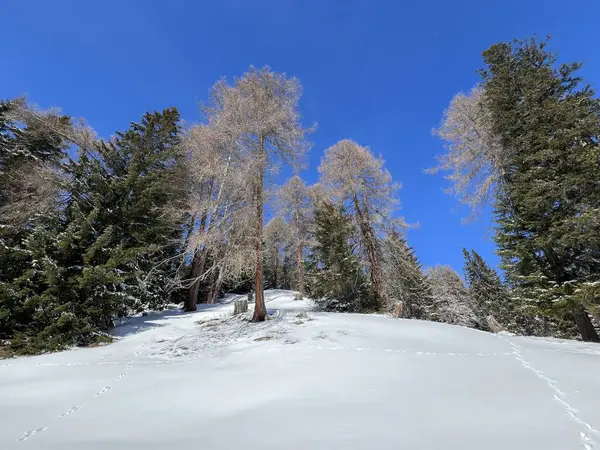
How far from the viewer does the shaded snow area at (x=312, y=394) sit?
10.6 feet

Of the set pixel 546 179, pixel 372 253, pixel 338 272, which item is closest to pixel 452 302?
pixel 372 253

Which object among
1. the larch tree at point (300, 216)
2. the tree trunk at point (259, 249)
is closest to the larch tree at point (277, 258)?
the larch tree at point (300, 216)

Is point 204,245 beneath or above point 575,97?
beneath

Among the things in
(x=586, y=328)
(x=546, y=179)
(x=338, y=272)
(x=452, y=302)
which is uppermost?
(x=546, y=179)

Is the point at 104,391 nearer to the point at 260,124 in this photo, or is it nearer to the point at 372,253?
the point at 260,124

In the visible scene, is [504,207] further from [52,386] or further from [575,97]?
[52,386]

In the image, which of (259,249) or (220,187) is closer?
(259,249)

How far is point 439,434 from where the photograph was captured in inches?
128

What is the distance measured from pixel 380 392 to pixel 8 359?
9509 millimetres

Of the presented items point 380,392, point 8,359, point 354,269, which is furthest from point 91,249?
point 354,269

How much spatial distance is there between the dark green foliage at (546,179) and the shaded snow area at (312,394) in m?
3.28

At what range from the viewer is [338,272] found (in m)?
15.6

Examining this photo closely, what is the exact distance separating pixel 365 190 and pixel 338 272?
15.0ft

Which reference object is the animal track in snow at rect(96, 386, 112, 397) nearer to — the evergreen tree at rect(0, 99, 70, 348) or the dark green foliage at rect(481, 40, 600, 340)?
the evergreen tree at rect(0, 99, 70, 348)
